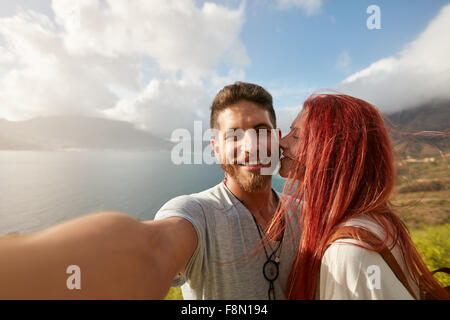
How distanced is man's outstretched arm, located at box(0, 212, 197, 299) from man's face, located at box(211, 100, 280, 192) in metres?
1.78

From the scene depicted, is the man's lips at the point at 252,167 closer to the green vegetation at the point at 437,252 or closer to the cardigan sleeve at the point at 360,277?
the cardigan sleeve at the point at 360,277

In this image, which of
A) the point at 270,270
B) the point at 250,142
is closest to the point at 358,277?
the point at 270,270

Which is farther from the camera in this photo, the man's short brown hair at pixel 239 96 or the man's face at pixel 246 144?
the man's short brown hair at pixel 239 96

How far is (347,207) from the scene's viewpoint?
5.54 ft

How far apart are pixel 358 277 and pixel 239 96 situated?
2.83m

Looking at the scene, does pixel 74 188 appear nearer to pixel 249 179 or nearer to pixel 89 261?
pixel 249 179

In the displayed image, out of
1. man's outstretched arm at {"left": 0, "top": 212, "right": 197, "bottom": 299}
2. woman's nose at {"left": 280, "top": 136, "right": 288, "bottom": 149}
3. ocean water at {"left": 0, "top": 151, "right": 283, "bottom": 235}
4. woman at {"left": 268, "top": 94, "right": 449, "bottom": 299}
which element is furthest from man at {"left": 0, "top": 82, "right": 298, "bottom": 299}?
ocean water at {"left": 0, "top": 151, "right": 283, "bottom": 235}

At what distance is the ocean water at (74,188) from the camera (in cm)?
6286

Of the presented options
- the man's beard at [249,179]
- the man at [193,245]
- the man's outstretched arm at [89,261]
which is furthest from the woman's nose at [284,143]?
the man's outstretched arm at [89,261]

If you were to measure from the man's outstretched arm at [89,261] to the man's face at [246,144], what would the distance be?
178cm
